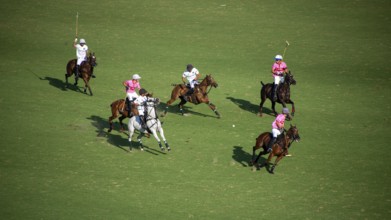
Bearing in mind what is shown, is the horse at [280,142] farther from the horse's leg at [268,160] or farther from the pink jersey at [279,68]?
the pink jersey at [279,68]

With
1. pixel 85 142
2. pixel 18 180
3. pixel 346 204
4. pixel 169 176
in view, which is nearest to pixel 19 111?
pixel 85 142

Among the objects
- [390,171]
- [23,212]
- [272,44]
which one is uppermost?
[272,44]

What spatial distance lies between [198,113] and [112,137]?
5.40 m

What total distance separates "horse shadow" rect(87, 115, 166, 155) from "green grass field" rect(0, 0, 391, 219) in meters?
0.10

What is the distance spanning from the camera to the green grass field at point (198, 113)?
2147 centimetres

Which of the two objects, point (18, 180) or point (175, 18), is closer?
point (18, 180)

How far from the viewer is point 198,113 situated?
30.6 m

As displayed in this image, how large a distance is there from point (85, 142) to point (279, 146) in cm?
869

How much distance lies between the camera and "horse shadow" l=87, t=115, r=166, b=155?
25.7m

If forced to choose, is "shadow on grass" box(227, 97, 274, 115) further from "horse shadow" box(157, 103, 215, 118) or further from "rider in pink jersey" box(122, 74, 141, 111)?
"rider in pink jersey" box(122, 74, 141, 111)

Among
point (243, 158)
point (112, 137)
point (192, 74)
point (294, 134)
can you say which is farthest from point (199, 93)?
point (294, 134)

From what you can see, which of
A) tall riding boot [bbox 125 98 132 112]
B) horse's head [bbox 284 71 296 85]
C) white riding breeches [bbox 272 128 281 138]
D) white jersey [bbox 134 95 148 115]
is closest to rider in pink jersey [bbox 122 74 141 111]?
tall riding boot [bbox 125 98 132 112]

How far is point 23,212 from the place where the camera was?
20016 millimetres

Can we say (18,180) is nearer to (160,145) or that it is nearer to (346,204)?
(160,145)
